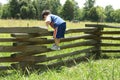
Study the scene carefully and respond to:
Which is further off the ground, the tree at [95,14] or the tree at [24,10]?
the tree at [24,10]

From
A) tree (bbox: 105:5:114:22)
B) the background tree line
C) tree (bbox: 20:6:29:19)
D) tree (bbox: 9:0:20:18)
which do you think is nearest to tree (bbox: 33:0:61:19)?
the background tree line

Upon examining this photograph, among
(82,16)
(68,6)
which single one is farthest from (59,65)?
(82,16)

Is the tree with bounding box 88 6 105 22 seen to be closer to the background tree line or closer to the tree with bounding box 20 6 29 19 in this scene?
the background tree line

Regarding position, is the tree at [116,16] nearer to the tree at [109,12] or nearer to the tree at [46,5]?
the tree at [109,12]

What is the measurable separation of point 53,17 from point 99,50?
393 centimetres

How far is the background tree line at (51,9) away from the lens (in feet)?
305

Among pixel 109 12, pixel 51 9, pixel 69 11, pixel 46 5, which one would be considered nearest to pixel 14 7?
pixel 69 11

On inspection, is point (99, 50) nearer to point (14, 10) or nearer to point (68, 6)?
point (14, 10)

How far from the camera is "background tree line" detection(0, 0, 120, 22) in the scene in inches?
3664

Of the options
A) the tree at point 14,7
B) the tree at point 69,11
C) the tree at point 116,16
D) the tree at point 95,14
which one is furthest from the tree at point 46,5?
the tree at point 116,16

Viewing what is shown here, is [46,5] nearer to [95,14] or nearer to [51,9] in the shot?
[51,9]

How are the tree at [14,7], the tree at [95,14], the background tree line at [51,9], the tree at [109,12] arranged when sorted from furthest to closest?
the tree at [109,12]
the tree at [95,14]
the background tree line at [51,9]
the tree at [14,7]

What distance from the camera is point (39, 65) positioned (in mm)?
9039

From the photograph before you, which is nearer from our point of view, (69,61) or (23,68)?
(23,68)
